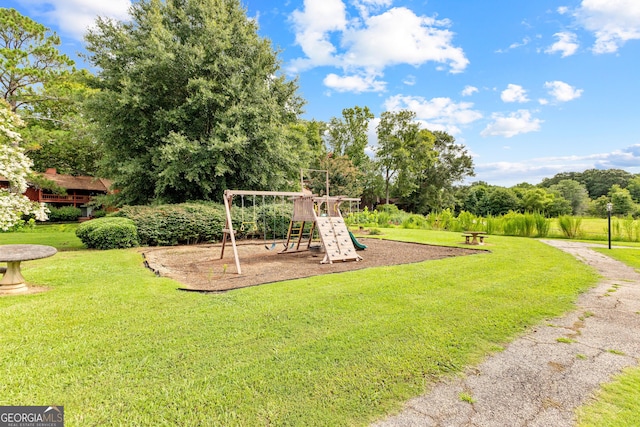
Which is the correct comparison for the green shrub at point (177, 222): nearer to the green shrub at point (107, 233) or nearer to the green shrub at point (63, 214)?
the green shrub at point (107, 233)

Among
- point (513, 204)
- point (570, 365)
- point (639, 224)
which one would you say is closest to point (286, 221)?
point (570, 365)

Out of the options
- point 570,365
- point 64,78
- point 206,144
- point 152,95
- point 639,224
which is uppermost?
point 64,78

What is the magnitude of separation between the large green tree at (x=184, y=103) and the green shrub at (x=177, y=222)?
1.75 meters

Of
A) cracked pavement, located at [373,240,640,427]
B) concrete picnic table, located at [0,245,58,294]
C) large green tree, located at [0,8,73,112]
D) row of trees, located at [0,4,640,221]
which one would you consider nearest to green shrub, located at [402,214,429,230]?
row of trees, located at [0,4,640,221]

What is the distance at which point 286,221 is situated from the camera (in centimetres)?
1259

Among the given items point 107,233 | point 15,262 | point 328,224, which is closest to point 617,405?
point 328,224

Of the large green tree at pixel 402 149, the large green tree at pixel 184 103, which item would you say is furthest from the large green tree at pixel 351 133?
the large green tree at pixel 184 103

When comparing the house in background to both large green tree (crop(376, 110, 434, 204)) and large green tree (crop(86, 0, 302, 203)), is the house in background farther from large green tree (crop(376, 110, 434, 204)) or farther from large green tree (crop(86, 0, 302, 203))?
large green tree (crop(376, 110, 434, 204))

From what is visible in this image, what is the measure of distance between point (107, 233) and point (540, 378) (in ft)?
32.9

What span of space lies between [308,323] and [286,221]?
9.48 meters

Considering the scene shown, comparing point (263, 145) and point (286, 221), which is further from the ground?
point (263, 145)

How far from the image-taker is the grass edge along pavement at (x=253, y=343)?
1.91 m

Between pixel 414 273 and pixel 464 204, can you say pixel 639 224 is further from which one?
pixel 464 204

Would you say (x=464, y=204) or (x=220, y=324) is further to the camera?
(x=464, y=204)
